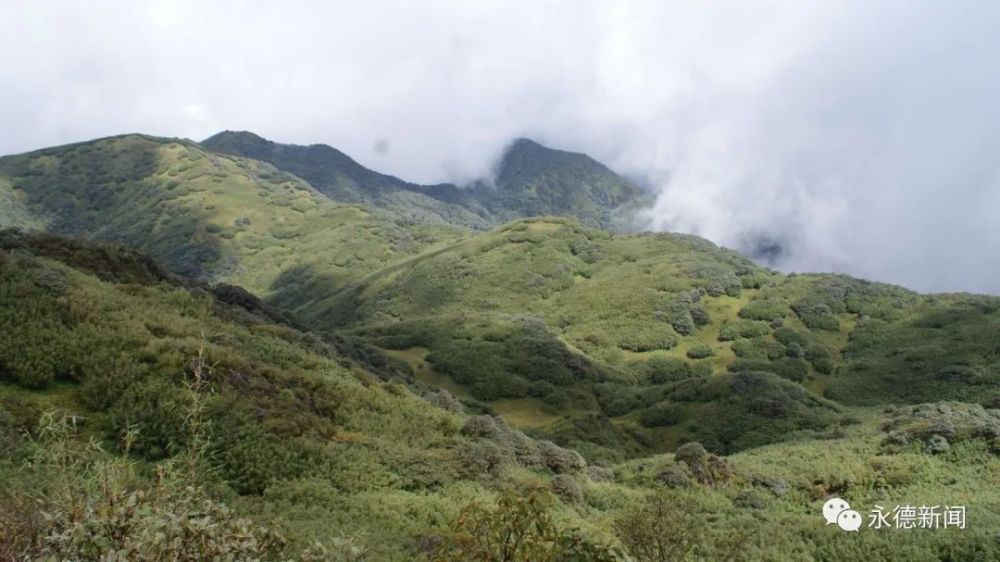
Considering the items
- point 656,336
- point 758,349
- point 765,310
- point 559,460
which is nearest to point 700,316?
point 656,336

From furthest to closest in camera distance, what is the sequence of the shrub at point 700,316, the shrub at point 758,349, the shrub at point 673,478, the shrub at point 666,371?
1. the shrub at point 700,316
2. the shrub at point 758,349
3. the shrub at point 666,371
4. the shrub at point 673,478

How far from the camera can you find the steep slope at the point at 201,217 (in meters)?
110

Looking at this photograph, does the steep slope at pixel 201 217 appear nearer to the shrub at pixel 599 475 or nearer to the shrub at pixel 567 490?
the shrub at pixel 599 475

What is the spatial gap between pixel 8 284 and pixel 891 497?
26.2 m

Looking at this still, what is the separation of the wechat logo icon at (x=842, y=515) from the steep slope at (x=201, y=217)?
295 feet

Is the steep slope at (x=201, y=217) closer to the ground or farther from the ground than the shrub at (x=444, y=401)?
farther from the ground

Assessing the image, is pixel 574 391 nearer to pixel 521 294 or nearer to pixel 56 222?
pixel 521 294

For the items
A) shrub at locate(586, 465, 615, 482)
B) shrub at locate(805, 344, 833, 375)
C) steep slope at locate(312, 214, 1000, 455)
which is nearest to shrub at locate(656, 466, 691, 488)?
shrub at locate(586, 465, 615, 482)

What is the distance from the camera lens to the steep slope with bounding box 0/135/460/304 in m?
110

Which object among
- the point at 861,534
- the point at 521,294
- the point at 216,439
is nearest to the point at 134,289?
the point at 216,439

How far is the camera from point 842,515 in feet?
54.6

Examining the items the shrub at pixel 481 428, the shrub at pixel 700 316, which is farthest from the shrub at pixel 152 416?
the shrub at pixel 700 316

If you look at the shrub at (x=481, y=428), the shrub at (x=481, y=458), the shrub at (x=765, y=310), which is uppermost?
the shrub at (x=765, y=310)

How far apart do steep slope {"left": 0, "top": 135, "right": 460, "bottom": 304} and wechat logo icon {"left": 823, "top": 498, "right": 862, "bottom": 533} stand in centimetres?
8983
